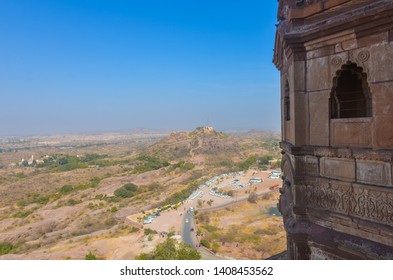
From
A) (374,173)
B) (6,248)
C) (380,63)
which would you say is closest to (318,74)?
(380,63)

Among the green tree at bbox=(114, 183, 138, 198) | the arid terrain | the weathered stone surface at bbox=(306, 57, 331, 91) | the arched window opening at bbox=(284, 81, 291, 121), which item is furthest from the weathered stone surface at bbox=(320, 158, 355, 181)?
the green tree at bbox=(114, 183, 138, 198)

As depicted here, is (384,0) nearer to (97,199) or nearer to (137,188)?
(97,199)

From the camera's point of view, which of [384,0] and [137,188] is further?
[137,188]

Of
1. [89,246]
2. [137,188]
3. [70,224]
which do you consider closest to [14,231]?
[70,224]

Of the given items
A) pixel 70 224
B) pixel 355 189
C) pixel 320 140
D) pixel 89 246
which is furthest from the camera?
pixel 70 224

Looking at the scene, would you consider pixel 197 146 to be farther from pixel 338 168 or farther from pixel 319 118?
pixel 338 168
